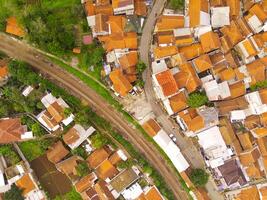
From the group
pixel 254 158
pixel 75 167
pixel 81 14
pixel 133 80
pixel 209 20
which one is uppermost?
pixel 81 14

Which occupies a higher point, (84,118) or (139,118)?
(84,118)

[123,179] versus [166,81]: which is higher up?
[166,81]

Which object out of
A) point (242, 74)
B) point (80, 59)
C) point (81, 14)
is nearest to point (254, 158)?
point (242, 74)

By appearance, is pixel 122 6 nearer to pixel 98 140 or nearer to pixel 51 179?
pixel 98 140

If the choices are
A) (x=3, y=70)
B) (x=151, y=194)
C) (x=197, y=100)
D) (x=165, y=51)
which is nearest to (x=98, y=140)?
(x=151, y=194)

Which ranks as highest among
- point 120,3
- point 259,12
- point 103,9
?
point 103,9

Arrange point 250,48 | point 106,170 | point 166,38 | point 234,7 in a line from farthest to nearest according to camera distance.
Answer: point 106,170, point 234,7, point 250,48, point 166,38

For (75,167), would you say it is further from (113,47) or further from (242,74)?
(242,74)
